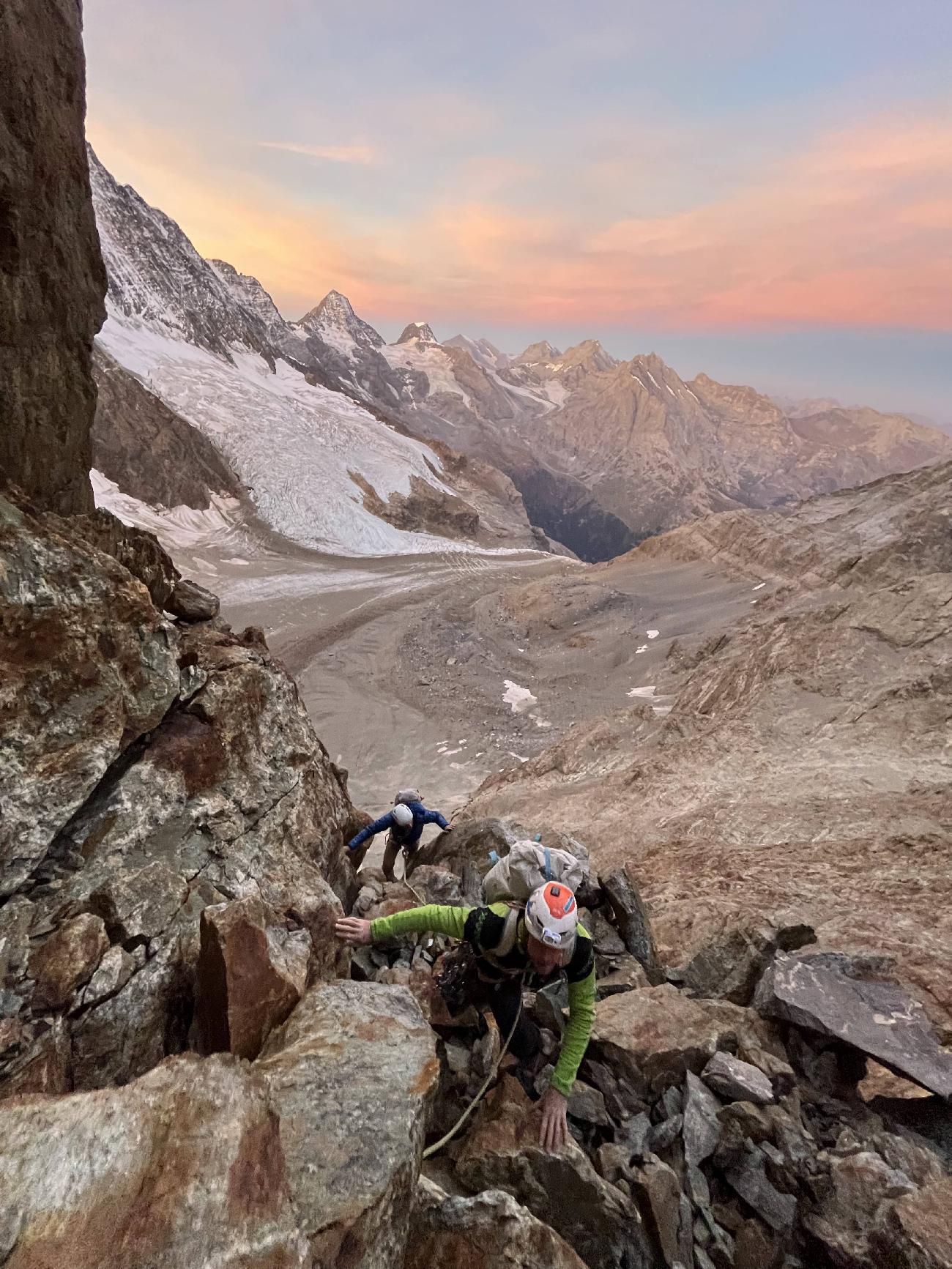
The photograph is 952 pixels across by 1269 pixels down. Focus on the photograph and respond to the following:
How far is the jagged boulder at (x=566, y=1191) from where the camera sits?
3.35 metres

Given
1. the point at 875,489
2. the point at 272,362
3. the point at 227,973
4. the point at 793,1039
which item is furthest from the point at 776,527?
the point at 272,362

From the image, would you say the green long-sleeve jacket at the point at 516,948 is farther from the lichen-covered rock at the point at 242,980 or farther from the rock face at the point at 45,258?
the rock face at the point at 45,258

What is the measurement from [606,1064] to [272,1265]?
9.02ft

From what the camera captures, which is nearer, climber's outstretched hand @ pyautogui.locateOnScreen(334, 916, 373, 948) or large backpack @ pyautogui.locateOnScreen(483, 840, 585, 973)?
large backpack @ pyautogui.locateOnScreen(483, 840, 585, 973)

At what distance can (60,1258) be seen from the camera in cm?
220

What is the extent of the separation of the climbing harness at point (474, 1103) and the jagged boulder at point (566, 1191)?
13 centimetres

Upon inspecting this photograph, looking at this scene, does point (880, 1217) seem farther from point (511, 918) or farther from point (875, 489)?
point (875, 489)

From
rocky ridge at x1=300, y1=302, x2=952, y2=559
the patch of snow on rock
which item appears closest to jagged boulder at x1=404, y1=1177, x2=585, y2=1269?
the patch of snow on rock

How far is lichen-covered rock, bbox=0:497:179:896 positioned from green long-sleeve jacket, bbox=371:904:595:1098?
2421 mm

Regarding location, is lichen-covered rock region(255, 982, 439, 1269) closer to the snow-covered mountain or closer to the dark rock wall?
the snow-covered mountain

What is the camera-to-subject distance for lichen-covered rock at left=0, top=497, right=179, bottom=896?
4.27 meters

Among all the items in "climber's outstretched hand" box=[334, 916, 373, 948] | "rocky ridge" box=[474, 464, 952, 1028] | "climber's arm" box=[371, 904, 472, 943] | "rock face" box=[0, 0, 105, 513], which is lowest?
"rocky ridge" box=[474, 464, 952, 1028]

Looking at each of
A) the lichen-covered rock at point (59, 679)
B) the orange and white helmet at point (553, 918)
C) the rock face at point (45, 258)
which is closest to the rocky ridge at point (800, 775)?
the orange and white helmet at point (553, 918)

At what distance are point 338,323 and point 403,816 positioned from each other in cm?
16375
